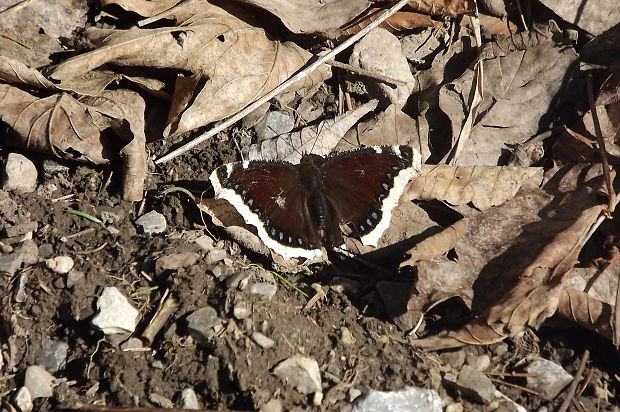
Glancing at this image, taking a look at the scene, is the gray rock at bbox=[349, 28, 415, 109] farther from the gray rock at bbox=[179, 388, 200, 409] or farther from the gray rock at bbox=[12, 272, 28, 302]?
the gray rock at bbox=[12, 272, 28, 302]

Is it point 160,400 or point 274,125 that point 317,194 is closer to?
point 274,125

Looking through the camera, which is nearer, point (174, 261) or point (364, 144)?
point (174, 261)

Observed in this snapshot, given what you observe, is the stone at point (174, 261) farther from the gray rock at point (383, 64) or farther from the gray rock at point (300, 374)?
the gray rock at point (383, 64)

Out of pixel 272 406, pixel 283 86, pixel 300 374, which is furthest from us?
pixel 283 86

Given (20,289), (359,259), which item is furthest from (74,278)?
(359,259)

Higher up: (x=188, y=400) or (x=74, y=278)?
(x=74, y=278)

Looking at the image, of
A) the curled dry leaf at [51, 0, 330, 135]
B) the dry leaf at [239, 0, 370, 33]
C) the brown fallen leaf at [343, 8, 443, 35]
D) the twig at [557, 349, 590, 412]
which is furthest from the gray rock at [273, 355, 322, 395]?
the brown fallen leaf at [343, 8, 443, 35]

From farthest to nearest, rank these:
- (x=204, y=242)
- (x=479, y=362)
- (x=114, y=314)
Result: (x=204, y=242), (x=479, y=362), (x=114, y=314)
